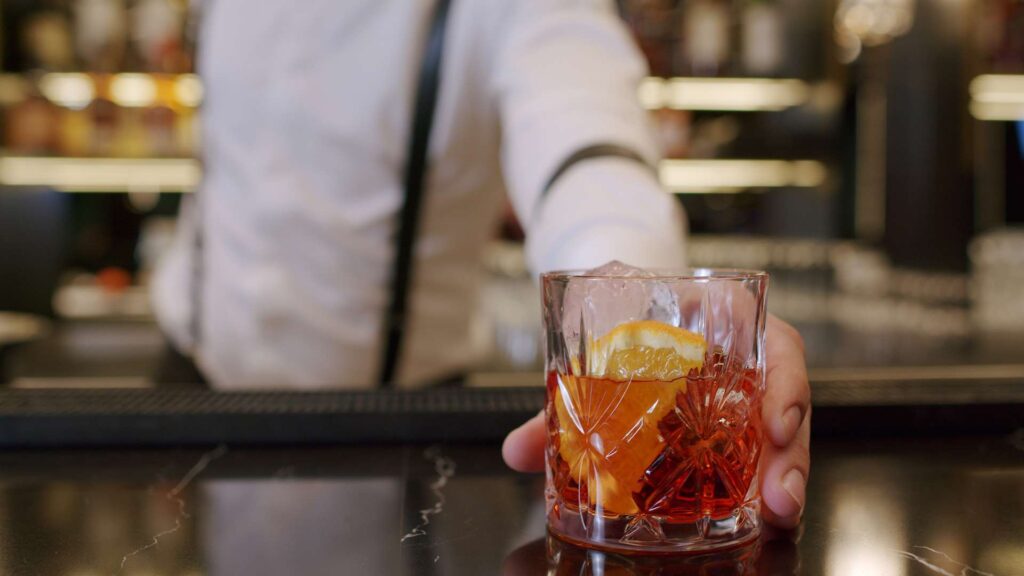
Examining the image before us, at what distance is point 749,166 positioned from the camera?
3803 millimetres

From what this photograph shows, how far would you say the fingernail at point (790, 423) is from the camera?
1.85 feet

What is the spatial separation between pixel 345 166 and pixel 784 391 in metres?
0.92

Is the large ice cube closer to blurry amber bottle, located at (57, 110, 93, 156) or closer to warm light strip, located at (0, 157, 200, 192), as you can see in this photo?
warm light strip, located at (0, 157, 200, 192)

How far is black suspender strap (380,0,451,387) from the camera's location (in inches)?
51.1

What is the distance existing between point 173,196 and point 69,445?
296cm

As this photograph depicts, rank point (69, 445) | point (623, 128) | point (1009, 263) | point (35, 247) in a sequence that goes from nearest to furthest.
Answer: point (69, 445) → point (623, 128) → point (35, 247) → point (1009, 263)

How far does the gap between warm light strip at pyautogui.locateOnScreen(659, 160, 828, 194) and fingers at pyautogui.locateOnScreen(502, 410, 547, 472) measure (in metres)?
3.18

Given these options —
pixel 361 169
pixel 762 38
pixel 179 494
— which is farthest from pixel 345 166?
pixel 762 38

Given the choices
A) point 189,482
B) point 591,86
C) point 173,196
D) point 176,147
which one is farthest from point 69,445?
point 173,196

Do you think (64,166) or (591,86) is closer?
(591,86)

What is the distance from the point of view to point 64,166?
3.38 m

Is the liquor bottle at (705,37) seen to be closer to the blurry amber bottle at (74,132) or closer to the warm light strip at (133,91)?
the warm light strip at (133,91)

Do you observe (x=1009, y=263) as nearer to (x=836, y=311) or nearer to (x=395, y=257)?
(x=836, y=311)

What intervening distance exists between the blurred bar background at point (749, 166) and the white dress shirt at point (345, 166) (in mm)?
1551
